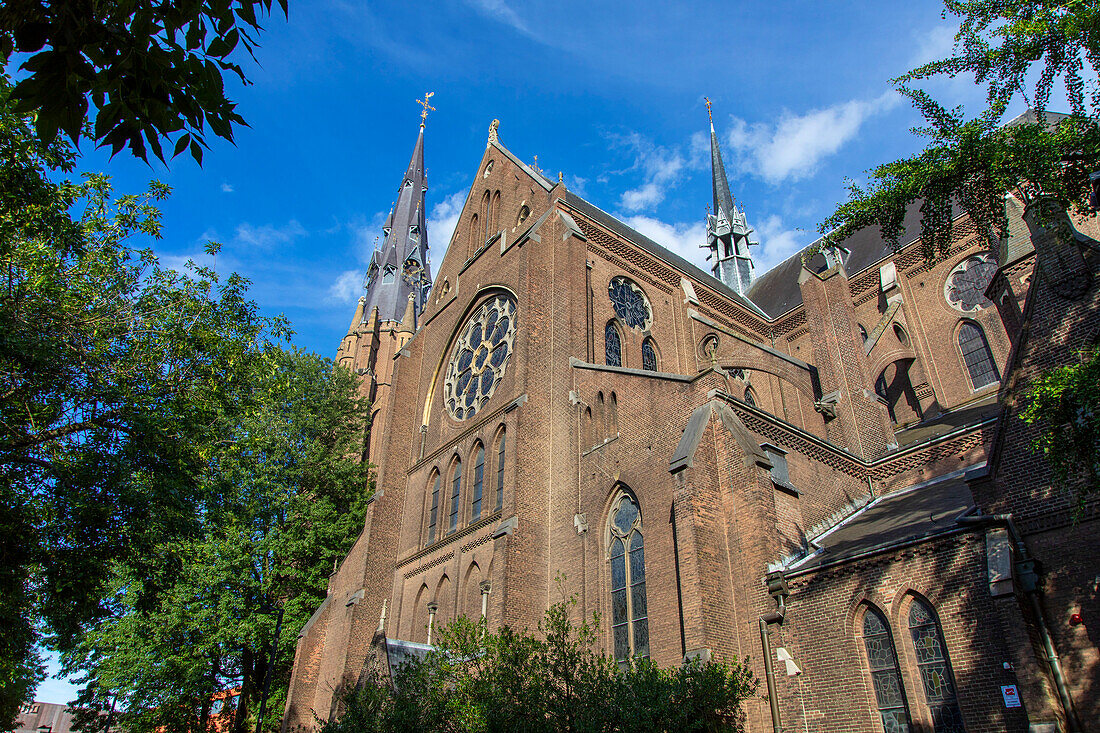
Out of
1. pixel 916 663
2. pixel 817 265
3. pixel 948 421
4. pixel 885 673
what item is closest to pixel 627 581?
pixel 885 673

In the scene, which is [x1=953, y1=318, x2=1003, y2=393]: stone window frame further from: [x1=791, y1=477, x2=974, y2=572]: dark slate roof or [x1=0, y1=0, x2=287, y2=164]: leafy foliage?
[x1=0, y1=0, x2=287, y2=164]: leafy foliage

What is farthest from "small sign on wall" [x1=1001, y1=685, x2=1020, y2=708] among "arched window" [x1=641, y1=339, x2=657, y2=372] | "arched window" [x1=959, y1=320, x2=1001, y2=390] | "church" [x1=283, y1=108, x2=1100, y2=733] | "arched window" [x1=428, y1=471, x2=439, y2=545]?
"arched window" [x1=428, y1=471, x2=439, y2=545]

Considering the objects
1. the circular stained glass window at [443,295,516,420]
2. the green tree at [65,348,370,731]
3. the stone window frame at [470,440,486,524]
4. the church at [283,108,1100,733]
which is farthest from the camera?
the circular stained glass window at [443,295,516,420]

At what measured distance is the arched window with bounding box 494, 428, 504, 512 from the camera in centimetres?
1836

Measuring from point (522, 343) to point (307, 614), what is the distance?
40.2 feet

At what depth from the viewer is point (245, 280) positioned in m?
14.4

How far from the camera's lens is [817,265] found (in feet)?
92.4

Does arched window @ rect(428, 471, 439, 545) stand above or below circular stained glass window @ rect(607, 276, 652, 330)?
below

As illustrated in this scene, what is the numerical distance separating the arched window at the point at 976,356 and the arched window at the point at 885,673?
12357 mm

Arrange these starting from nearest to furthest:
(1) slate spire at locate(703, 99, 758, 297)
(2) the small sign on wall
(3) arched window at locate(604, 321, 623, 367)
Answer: (2) the small sign on wall < (3) arched window at locate(604, 321, 623, 367) < (1) slate spire at locate(703, 99, 758, 297)

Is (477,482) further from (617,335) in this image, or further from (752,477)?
(752,477)

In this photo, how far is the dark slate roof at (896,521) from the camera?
38.4 ft

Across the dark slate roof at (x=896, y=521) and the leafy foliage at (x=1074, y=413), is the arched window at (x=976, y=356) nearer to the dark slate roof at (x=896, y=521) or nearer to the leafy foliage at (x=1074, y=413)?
the dark slate roof at (x=896, y=521)

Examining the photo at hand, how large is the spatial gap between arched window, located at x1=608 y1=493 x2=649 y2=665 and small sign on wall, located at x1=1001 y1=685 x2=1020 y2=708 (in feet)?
19.5
